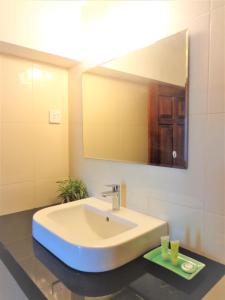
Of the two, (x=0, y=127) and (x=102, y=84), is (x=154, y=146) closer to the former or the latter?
(x=102, y=84)

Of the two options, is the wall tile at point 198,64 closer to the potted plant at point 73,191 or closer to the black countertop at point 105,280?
the black countertop at point 105,280

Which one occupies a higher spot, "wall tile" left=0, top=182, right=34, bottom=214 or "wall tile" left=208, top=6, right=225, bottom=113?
"wall tile" left=208, top=6, right=225, bottom=113

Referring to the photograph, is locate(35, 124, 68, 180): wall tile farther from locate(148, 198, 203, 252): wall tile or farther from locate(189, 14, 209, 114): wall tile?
locate(189, 14, 209, 114): wall tile

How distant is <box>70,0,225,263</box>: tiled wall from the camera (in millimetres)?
785

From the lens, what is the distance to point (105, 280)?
0.71 meters

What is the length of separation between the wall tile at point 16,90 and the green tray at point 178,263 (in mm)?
1029

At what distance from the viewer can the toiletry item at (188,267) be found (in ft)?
2.43

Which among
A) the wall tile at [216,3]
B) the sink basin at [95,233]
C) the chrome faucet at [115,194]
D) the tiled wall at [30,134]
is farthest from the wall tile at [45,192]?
the wall tile at [216,3]

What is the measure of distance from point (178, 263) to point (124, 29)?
3.56 ft

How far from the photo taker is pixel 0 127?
4.19 feet

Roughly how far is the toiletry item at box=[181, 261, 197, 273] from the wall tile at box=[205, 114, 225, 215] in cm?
20

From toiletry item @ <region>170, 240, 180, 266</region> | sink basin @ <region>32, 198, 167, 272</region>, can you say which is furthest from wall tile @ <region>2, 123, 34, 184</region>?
toiletry item @ <region>170, 240, 180, 266</region>

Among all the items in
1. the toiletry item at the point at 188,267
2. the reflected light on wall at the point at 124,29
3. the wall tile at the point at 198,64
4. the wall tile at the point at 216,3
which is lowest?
the toiletry item at the point at 188,267

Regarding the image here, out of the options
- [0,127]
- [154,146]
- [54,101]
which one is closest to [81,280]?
[154,146]
